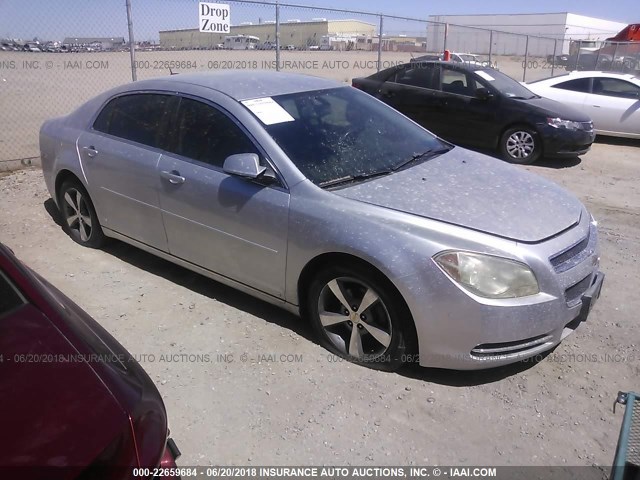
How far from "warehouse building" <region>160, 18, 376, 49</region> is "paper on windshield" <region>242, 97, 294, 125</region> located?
262 inches

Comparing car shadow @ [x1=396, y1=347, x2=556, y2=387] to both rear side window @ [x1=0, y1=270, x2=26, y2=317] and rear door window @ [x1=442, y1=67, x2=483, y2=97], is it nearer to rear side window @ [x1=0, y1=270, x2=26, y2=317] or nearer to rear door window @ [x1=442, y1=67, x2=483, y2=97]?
rear side window @ [x1=0, y1=270, x2=26, y2=317]

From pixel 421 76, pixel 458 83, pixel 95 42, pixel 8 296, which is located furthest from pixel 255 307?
pixel 95 42

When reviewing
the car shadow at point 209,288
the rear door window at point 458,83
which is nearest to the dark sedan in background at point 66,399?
the car shadow at point 209,288

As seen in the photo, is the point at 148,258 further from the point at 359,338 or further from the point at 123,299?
the point at 359,338

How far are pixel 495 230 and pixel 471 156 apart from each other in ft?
4.48

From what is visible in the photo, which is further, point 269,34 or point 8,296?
point 269,34

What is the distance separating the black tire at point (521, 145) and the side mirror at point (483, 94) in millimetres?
647

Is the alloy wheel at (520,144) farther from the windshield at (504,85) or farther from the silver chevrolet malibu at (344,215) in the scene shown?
the silver chevrolet malibu at (344,215)

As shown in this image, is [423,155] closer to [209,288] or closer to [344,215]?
[344,215]

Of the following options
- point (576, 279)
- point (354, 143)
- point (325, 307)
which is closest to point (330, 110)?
point (354, 143)

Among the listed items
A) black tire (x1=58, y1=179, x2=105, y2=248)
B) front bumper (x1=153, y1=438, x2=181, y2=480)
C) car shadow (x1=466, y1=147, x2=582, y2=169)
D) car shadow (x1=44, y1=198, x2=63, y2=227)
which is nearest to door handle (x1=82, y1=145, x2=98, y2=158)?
black tire (x1=58, y1=179, x2=105, y2=248)

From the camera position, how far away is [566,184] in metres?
7.44

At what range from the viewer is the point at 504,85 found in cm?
901

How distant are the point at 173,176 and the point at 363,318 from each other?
1.68 meters
